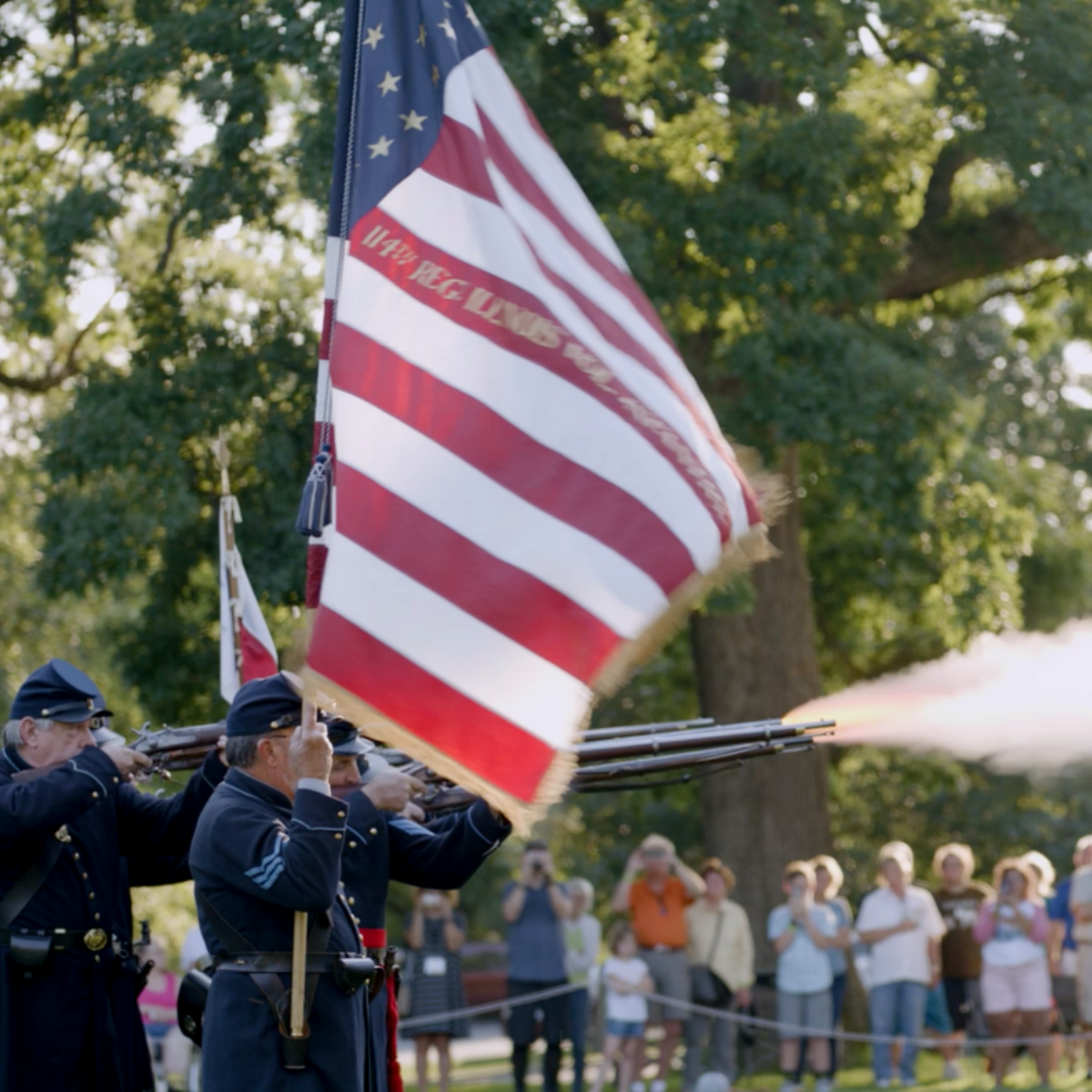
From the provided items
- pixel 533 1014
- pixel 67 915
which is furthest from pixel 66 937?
pixel 533 1014

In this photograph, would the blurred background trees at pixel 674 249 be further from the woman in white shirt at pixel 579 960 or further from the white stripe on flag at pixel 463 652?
the white stripe on flag at pixel 463 652

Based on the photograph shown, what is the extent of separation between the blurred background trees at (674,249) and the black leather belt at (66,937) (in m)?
7.68

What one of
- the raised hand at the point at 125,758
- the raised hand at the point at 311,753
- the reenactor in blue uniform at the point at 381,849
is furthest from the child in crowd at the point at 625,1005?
the raised hand at the point at 311,753

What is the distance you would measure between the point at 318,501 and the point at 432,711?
782mm

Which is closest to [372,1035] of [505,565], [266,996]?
[266,996]

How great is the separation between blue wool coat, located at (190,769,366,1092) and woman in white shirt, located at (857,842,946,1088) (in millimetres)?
8914

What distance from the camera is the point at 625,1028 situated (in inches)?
527

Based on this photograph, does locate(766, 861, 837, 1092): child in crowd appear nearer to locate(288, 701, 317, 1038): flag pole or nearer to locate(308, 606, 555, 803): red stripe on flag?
locate(288, 701, 317, 1038): flag pole

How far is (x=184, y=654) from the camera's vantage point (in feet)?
52.3

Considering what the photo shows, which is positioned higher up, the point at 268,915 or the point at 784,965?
the point at 268,915

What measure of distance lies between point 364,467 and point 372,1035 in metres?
2.04

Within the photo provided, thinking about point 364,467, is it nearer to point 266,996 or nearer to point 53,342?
point 266,996

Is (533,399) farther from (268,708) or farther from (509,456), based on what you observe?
(268,708)

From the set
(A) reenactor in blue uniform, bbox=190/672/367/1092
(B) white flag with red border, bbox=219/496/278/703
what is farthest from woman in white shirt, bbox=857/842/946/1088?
(A) reenactor in blue uniform, bbox=190/672/367/1092
